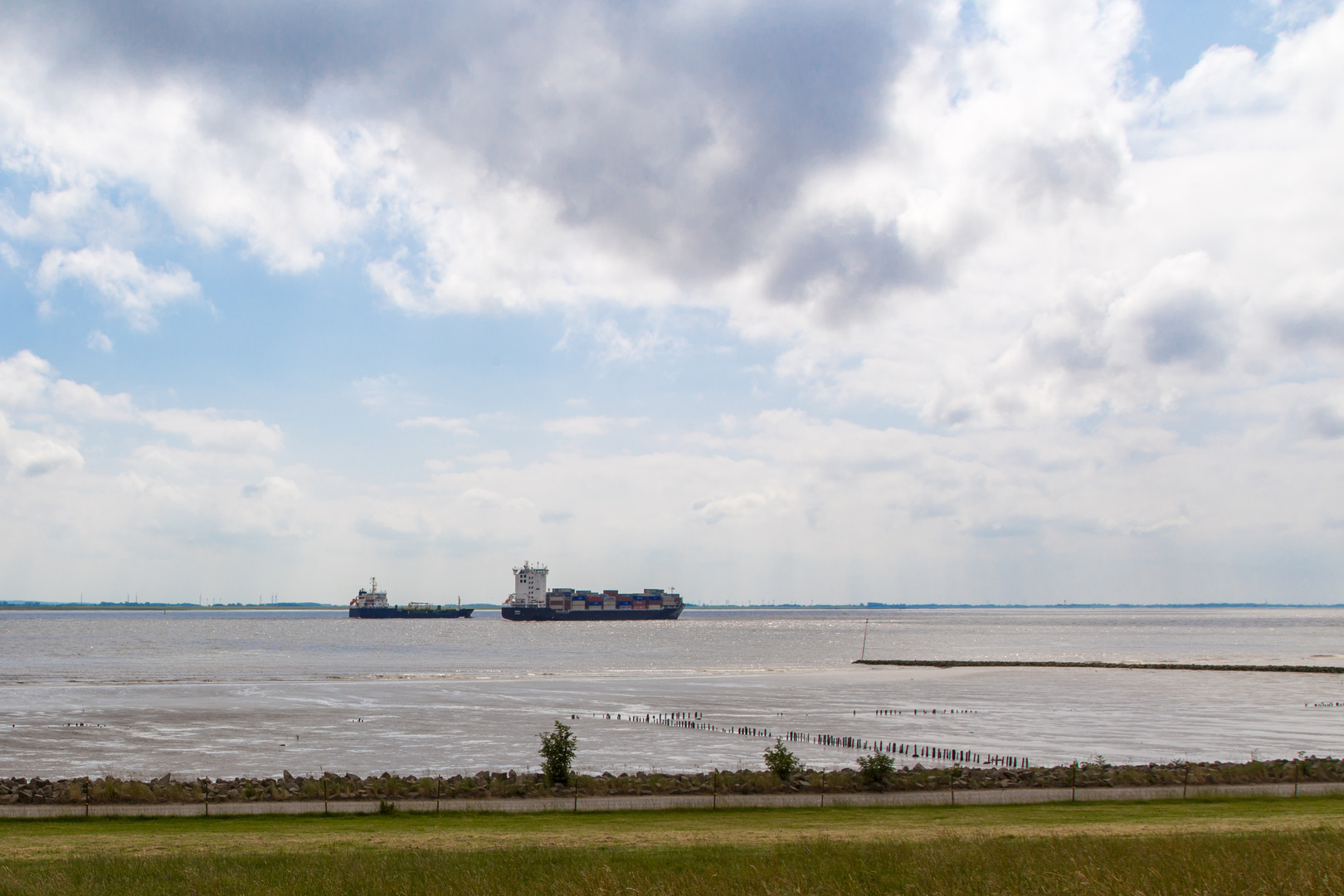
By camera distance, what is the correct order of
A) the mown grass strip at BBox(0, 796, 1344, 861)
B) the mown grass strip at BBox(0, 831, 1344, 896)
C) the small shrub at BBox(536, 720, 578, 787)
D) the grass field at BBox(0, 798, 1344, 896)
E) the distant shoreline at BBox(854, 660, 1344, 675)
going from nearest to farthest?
the mown grass strip at BBox(0, 831, 1344, 896), the grass field at BBox(0, 798, 1344, 896), the mown grass strip at BBox(0, 796, 1344, 861), the small shrub at BBox(536, 720, 578, 787), the distant shoreline at BBox(854, 660, 1344, 675)

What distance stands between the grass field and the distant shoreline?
232ft

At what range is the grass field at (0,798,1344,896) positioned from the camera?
42.7 feet

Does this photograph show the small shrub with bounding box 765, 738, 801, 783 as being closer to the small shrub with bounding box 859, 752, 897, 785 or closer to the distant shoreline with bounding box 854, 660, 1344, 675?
the small shrub with bounding box 859, 752, 897, 785

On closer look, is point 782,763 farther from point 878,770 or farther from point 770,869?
point 770,869

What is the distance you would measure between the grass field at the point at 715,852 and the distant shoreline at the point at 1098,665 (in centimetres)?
7079

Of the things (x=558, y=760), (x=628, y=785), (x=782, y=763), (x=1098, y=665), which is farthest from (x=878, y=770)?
(x=1098, y=665)

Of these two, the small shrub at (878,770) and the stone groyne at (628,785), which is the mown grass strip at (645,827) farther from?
the small shrub at (878,770)

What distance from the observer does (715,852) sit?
16.5m

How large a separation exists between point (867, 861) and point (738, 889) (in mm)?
3183

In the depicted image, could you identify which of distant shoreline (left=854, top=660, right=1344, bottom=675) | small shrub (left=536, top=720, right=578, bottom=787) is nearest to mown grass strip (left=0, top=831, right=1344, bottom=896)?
small shrub (left=536, top=720, right=578, bottom=787)

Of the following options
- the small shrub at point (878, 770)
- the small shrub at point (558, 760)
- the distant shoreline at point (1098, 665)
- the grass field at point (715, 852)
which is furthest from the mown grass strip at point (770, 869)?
the distant shoreline at point (1098, 665)

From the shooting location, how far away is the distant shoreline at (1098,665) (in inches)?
3275

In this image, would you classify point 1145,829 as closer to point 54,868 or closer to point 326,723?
point 54,868

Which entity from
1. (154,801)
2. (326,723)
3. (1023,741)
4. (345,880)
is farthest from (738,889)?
(326,723)
